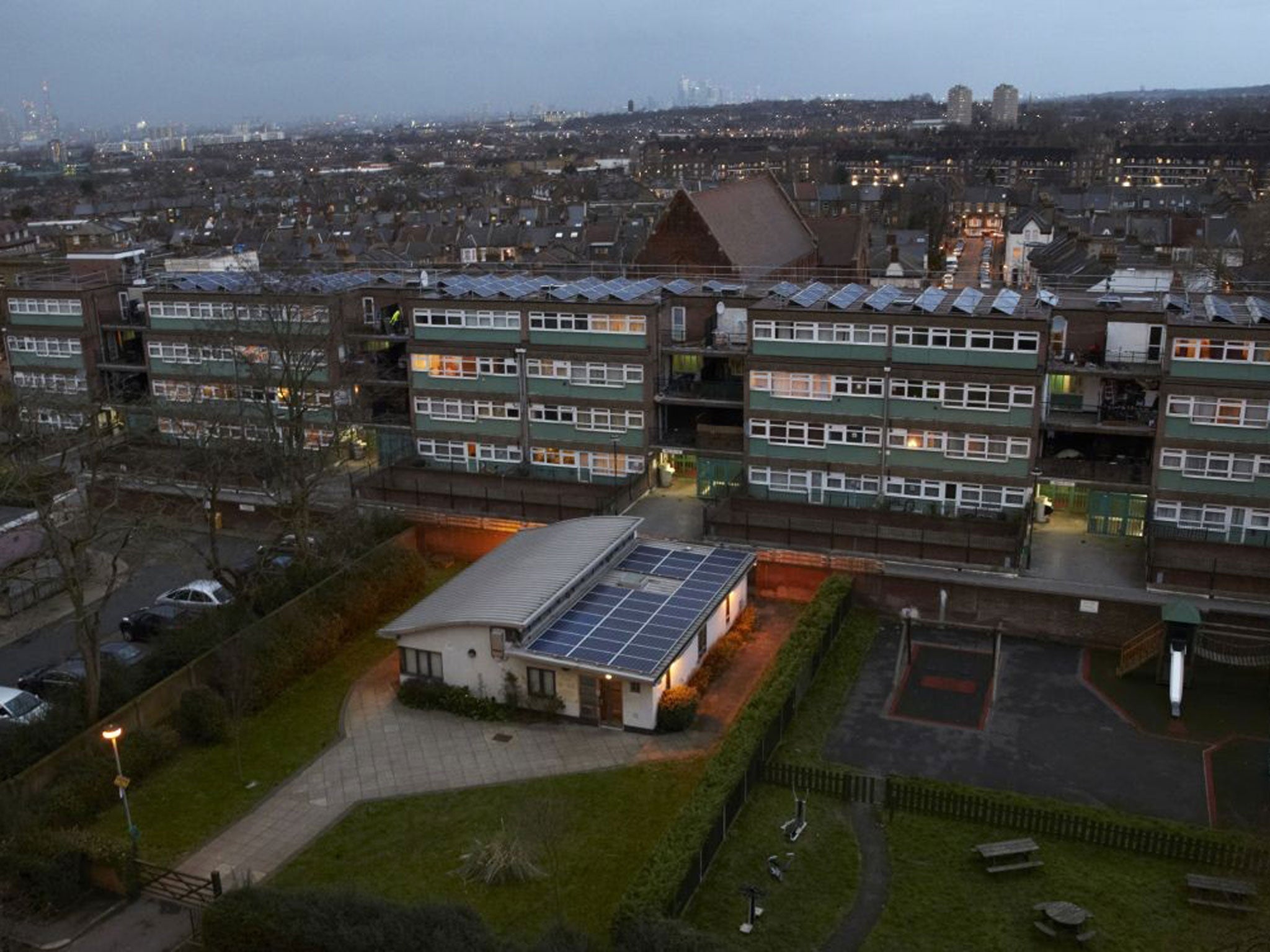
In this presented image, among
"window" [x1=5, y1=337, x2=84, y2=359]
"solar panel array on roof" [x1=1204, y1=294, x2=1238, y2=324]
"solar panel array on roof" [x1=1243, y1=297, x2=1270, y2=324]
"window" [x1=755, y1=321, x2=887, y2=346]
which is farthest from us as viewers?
"window" [x1=5, y1=337, x2=84, y2=359]

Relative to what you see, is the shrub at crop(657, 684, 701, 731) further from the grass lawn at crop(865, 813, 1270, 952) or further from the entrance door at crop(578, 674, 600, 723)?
the grass lawn at crop(865, 813, 1270, 952)

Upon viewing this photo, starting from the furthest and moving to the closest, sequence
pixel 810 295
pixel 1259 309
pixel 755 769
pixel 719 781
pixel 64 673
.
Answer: pixel 810 295
pixel 1259 309
pixel 64 673
pixel 755 769
pixel 719 781

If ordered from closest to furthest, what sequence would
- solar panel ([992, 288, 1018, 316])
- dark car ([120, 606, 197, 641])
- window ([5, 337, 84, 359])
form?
dark car ([120, 606, 197, 641]) < solar panel ([992, 288, 1018, 316]) < window ([5, 337, 84, 359])

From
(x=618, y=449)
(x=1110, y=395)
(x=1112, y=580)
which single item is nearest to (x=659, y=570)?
(x=618, y=449)

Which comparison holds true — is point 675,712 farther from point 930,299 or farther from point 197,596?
point 930,299

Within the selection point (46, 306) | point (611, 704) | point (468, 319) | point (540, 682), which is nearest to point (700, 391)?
point (468, 319)

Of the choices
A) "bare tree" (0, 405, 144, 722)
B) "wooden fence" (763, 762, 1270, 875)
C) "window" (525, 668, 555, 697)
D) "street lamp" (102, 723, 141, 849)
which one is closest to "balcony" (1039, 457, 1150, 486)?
"wooden fence" (763, 762, 1270, 875)

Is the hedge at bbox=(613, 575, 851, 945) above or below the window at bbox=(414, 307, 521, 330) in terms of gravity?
below
